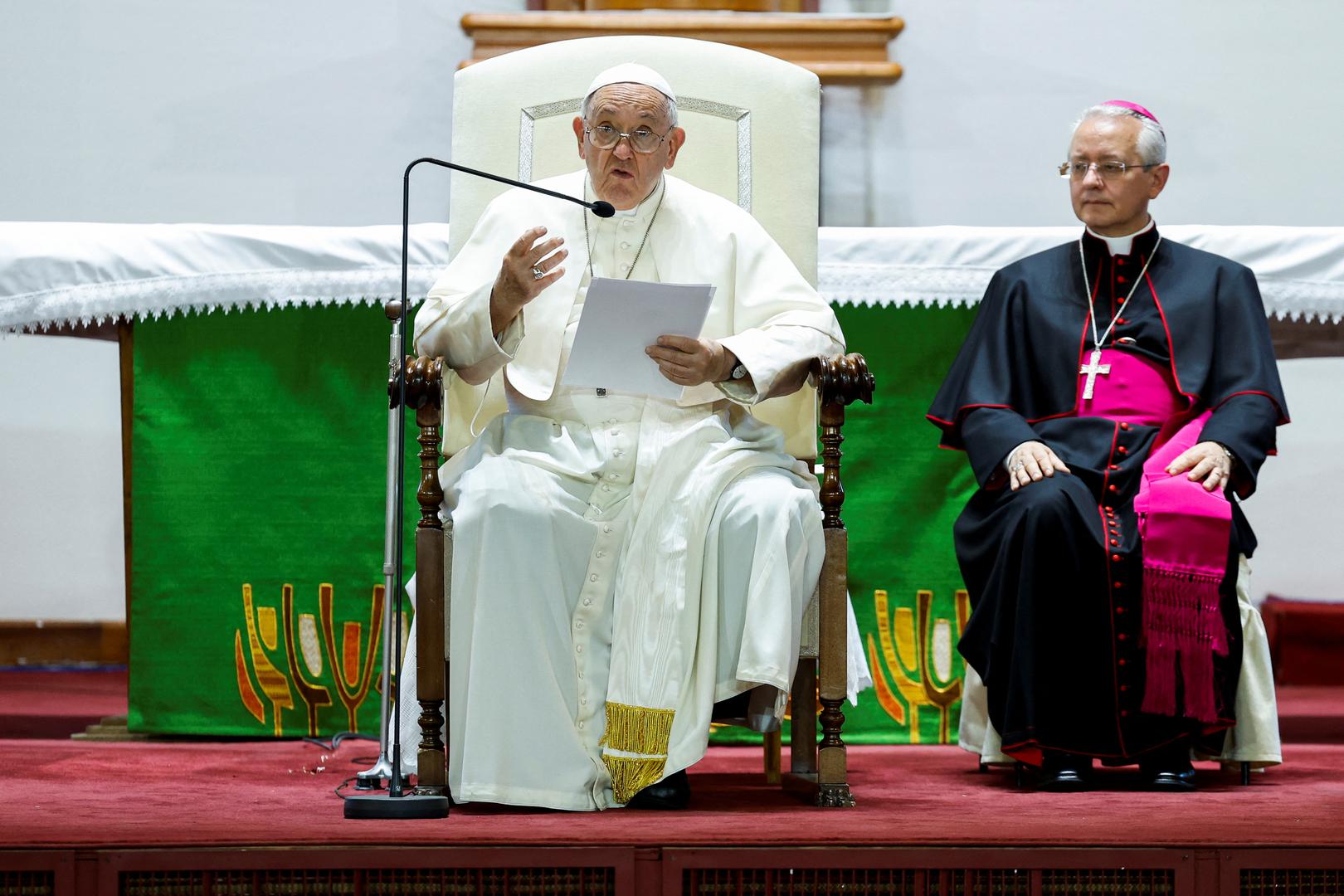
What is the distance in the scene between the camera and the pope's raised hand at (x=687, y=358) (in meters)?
3.46

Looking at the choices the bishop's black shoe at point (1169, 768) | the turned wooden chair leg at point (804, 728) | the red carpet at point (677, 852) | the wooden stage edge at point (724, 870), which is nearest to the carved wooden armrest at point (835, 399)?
the turned wooden chair leg at point (804, 728)

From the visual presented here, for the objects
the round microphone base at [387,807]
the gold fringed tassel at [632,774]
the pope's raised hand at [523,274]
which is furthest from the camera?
the pope's raised hand at [523,274]

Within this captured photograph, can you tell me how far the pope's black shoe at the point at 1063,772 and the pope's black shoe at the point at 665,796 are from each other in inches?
32.0

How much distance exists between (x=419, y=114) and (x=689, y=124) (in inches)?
127

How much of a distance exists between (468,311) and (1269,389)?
1.81 metres

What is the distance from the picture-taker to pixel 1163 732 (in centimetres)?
368

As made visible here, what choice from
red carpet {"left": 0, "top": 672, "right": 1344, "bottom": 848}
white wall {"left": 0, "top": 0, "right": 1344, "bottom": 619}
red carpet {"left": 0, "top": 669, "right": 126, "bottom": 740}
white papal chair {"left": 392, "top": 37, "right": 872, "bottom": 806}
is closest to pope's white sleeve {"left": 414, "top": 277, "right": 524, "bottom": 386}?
white papal chair {"left": 392, "top": 37, "right": 872, "bottom": 806}

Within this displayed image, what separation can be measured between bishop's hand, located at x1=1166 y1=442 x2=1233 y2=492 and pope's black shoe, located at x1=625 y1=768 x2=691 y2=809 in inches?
50.6

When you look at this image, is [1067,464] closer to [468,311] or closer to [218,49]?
[468,311]

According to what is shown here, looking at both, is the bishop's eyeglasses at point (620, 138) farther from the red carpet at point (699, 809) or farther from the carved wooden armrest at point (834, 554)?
the red carpet at point (699, 809)

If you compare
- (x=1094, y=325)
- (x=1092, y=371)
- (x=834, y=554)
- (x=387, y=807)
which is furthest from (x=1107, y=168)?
(x=387, y=807)

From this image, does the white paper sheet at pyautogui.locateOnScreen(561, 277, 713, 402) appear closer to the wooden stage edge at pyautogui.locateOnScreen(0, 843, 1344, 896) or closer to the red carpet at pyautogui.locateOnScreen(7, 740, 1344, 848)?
the red carpet at pyautogui.locateOnScreen(7, 740, 1344, 848)

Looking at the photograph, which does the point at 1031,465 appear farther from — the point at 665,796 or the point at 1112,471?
the point at 665,796

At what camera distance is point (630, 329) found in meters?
3.42
